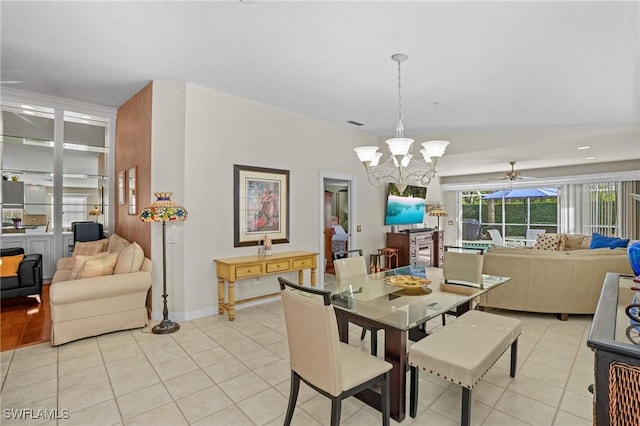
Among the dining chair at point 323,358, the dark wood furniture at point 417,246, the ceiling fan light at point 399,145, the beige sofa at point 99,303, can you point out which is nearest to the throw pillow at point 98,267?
the beige sofa at point 99,303

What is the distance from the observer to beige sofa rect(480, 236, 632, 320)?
152 inches

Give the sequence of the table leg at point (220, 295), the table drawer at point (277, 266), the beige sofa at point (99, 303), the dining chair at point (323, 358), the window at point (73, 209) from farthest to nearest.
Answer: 1. the window at point (73, 209)
2. the table drawer at point (277, 266)
3. the table leg at point (220, 295)
4. the beige sofa at point (99, 303)
5. the dining chair at point (323, 358)

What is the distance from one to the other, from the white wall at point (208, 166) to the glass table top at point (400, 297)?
A: 1917mm

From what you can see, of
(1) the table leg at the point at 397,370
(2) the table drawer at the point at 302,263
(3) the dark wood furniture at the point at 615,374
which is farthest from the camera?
(2) the table drawer at the point at 302,263

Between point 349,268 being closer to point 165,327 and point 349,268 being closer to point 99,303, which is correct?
point 165,327

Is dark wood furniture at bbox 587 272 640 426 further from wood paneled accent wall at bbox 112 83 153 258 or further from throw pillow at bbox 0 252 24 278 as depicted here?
throw pillow at bbox 0 252 24 278

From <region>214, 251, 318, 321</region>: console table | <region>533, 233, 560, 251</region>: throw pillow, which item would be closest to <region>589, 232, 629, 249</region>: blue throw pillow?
<region>533, 233, 560, 251</region>: throw pillow

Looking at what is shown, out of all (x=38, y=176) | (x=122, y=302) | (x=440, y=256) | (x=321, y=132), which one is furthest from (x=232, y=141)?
(x=440, y=256)

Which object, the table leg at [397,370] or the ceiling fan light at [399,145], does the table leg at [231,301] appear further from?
the ceiling fan light at [399,145]

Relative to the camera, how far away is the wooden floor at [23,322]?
126 inches

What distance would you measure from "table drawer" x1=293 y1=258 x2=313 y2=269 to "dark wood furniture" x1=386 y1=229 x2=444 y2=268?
280 cm

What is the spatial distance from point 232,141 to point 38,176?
11.0 feet

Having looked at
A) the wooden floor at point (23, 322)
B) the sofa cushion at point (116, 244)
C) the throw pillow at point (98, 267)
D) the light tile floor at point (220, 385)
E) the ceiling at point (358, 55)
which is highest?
the ceiling at point (358, 55)

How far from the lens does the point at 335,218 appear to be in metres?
7.52
